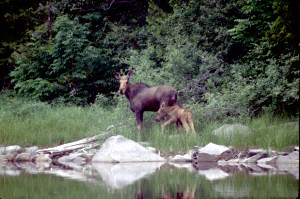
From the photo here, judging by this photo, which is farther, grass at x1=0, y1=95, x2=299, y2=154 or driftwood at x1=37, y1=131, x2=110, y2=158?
driftwood at x1=37, y1=131, x2=110, y2=158

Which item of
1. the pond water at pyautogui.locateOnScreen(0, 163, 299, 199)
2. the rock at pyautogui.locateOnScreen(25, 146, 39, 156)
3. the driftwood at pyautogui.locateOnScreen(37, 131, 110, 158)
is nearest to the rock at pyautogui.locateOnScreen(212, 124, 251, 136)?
the pond water at pyautogui.locateOnScreen(0, 163, 299, 199)

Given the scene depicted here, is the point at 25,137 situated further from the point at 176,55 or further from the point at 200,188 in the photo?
the point at 200,188

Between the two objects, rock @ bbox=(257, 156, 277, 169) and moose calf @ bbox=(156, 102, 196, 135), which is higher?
moose calf @ bbox=(156, 102, 196, 135)

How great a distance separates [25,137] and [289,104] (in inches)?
326

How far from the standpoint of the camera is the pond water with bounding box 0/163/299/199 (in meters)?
6.59

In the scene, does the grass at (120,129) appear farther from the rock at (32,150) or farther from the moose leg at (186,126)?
the rock at (32,150)

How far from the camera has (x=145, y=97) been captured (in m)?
13.6

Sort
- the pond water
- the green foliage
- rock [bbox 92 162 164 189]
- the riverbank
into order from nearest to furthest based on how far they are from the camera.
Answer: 1. the pond water
2. rock [bbox 92 162 164 189]
3. the riverbank
4. the green foliage

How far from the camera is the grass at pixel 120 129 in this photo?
1164cm

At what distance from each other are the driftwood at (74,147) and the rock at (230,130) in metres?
3.51

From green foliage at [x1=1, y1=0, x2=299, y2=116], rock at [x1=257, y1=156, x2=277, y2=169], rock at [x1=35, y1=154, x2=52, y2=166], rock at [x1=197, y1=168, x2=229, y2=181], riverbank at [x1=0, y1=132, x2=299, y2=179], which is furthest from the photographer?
green foliage at [x1=1, y1=0, x2=299, y2=116]

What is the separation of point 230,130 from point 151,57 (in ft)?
29.6

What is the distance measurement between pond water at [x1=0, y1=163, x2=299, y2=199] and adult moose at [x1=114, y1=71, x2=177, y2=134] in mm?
3455

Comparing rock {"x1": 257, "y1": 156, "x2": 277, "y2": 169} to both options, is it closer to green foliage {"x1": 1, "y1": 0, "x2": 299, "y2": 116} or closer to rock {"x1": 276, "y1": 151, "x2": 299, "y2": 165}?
rock {"x1": 276, "y1": 151, "x2": 299, "y2": 165}
